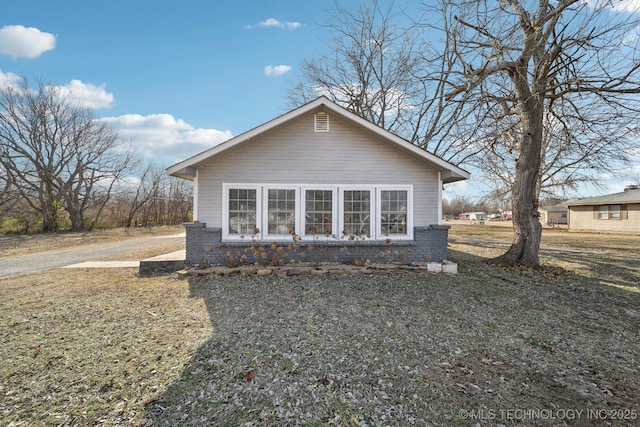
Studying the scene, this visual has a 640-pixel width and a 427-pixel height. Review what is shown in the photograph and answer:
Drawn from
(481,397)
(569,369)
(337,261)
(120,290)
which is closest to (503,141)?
(337,261)

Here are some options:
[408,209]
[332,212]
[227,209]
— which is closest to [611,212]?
[408,209]

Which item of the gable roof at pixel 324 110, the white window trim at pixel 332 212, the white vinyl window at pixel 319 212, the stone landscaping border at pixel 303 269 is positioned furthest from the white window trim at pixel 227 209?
the white vinyl window at pixel 319 212

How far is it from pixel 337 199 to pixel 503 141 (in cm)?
753

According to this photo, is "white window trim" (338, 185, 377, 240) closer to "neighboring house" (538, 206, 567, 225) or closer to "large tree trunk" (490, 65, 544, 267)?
"large tree trunk" (490, 65, 544, 267)

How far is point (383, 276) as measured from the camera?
7.38 meters

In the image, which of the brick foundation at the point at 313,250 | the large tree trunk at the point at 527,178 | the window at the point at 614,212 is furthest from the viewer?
the window at the point at 614,212

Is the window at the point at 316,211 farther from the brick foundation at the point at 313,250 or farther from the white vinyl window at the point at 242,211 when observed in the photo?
the brick foundation at the point at 313,250

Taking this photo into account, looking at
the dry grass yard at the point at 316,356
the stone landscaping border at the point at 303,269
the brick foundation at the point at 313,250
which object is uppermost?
the brick foundation at the point at 313,250

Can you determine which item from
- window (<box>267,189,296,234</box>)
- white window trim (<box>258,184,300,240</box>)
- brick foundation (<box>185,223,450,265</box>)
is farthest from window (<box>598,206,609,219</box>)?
window (<box>267,189,296,234</box>)

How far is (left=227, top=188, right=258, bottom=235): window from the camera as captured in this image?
7789mm

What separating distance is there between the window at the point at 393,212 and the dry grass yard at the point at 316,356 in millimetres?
2118

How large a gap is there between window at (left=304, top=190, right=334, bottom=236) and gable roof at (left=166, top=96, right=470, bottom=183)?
2.01 m

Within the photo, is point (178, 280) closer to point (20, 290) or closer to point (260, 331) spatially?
point (20, 290)

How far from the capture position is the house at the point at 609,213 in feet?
75.0
